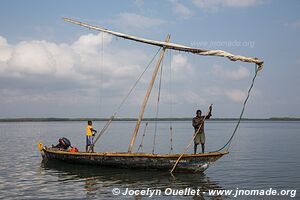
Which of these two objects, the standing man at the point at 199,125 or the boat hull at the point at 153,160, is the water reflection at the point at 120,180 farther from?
the standing man at the point at 199,125

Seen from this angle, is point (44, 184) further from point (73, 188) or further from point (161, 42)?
point (161, 42)

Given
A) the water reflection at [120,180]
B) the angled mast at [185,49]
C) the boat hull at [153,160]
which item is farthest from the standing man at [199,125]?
the angled mast at [185,49]

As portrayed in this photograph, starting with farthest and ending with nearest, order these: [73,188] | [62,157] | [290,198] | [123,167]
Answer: [62,157], [123,167], [73,188], [290,198]

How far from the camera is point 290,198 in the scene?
13656 millimetres

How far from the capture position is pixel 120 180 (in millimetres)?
16641

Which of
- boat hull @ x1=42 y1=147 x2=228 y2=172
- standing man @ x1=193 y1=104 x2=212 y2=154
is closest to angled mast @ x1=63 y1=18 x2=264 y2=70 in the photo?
standing man @ x1=193 y1=104 x2=212 y2=154

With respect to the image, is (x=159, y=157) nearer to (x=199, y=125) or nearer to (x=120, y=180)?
(x=120, y=180)

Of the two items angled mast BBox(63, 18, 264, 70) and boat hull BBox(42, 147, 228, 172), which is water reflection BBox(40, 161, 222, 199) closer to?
boat hull BBox(42, 147, 228, 172)

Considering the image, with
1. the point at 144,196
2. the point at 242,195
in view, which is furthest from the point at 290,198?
the point at 144,196

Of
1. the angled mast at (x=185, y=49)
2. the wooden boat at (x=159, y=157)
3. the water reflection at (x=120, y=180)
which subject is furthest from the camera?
the wooden boat at (x=159, y=157)

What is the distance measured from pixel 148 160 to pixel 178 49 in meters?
5.63

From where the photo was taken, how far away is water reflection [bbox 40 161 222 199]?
1500cm

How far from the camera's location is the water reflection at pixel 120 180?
15000mm

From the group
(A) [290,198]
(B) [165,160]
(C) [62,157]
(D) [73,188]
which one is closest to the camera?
(A) [290,198]
